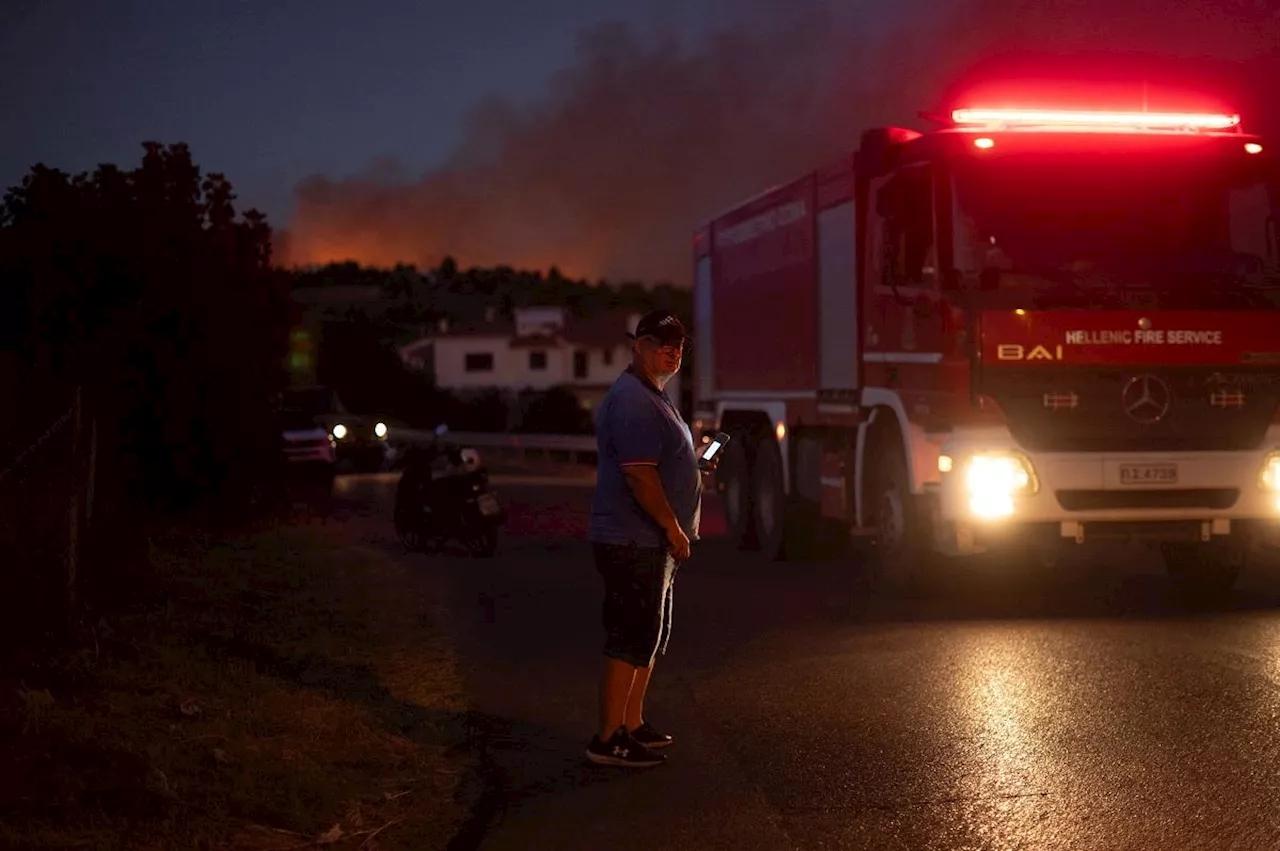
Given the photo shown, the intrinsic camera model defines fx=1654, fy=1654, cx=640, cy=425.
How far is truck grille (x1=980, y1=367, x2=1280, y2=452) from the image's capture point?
11227 mm

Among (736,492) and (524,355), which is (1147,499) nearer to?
(736,492)

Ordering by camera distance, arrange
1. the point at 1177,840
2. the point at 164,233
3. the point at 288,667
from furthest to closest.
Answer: the point at 164,233
the point at 288,667
the point at 1177,840

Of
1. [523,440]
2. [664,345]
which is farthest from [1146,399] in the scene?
[523,440]

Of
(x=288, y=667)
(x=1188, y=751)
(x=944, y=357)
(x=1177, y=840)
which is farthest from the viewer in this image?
(x=944, y=357)

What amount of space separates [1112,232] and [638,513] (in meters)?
5.97

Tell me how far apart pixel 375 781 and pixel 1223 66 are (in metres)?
8.91

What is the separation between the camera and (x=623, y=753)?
23.5 ft

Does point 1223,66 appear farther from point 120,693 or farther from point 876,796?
point 120,693

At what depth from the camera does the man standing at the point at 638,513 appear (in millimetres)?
7074

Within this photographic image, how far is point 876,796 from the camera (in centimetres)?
650

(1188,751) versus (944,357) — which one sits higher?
(944,357)

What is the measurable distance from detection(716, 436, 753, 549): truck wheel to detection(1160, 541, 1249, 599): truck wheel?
16.7 ft

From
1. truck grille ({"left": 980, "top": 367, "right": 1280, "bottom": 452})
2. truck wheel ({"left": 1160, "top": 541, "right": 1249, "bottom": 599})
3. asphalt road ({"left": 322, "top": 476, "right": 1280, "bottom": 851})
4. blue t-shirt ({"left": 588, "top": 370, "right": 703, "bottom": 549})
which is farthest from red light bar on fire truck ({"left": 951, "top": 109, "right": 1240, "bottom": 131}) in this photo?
blue t-shirt ({"left": 588, "top": 370, "right": 703, "bottom": 549})

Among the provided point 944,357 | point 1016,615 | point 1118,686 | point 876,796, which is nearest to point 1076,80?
point 944,357
